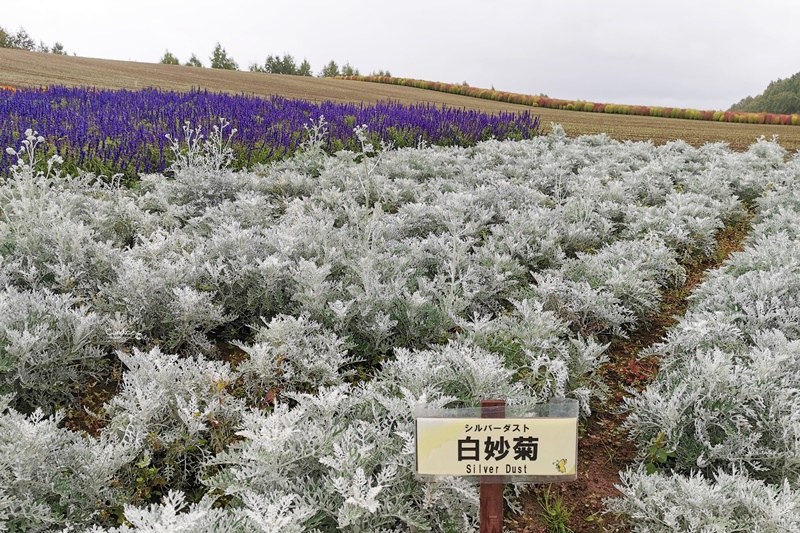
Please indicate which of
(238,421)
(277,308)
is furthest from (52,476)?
(277,308)

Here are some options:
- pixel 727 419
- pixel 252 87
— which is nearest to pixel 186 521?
pixel 727 419

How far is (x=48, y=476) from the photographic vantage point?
211cm

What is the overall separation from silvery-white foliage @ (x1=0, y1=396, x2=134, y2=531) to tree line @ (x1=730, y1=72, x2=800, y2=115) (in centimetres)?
5407

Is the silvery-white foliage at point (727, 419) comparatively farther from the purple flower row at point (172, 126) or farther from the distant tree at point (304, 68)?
the distant tree at point (304, 68)

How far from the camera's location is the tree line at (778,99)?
163 feet

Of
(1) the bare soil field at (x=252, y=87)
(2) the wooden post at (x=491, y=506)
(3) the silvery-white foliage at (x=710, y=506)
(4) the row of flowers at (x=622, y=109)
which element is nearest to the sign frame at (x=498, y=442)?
(2) the wooden post at (x=491, y=506)

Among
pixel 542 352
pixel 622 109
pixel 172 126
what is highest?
pixel 622 109

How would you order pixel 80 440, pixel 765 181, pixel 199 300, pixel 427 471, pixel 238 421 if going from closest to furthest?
pixel 427 471 → pixel 80 440 → pixel 238 421 → pixel 199 300 → pixel 765 181

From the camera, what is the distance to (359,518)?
78.4 inches

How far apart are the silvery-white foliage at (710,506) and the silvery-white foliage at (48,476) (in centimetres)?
211

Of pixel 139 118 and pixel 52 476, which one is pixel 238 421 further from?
pixel 139 118

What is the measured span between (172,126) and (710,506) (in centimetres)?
908

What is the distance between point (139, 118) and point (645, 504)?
10.1 metres

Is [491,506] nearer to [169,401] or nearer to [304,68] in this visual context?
[169,401]
